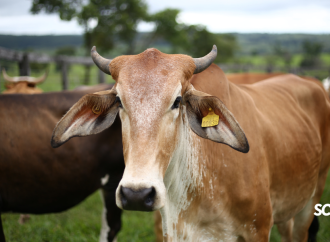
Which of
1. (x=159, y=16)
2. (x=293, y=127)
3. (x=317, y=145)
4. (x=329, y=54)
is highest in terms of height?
(x=293, y=127)

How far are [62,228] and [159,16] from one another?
33018 millimetres

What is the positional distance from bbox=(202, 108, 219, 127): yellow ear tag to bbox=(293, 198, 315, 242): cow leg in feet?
7.72

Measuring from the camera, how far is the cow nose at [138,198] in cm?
149

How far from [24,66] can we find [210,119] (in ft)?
21.8

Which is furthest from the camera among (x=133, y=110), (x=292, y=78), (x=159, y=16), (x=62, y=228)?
(x=159, y=16)

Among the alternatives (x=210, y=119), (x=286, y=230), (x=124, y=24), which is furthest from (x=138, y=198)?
(x=124, y=24)

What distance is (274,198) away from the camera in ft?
8.84

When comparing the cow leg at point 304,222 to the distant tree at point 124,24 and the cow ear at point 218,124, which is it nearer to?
the cow ear at point 218,124

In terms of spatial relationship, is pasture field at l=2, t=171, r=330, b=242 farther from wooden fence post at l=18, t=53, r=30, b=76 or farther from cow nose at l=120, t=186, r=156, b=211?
wooden fence post at l=18, t=53, r=30, b=76

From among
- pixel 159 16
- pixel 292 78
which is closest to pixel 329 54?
pixel 159 16

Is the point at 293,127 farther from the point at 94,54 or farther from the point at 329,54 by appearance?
the point at 329,54

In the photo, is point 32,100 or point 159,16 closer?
point 32,100

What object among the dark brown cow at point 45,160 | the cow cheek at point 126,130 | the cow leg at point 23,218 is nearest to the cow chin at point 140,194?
the cow cheek at point 126,130

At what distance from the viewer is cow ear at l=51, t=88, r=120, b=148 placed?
2.05m
